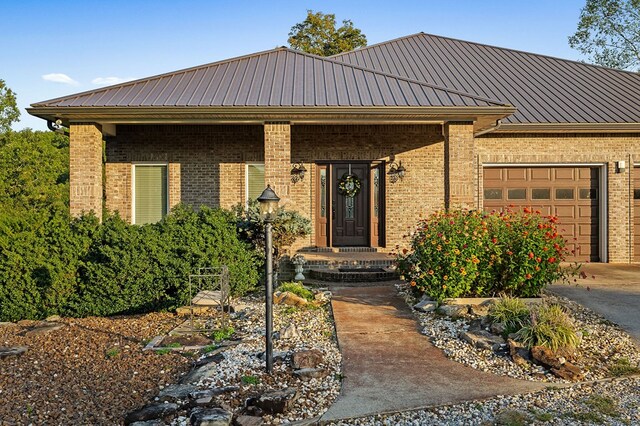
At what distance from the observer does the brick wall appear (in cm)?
A: 1189

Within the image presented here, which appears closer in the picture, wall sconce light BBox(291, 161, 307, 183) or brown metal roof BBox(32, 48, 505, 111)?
brown metal roof BBox(32, 48, 505, 111)

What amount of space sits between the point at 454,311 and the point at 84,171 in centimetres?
728

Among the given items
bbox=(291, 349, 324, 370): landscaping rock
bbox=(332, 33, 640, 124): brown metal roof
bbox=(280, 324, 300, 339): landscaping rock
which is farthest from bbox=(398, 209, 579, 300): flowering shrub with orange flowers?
bbox=(332, 33, 640, 124): brown metal roof

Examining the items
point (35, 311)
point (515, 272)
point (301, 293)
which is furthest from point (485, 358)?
point (35, 311)

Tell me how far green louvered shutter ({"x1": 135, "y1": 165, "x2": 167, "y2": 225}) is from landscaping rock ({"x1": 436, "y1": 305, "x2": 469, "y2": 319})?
7.42 m

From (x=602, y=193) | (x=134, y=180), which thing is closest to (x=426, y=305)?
(x=602, y=193)

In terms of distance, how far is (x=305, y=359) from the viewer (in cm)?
490

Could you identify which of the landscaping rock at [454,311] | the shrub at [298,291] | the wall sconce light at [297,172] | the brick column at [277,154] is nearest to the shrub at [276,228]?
the brick column at [277,154]

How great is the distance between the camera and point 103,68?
48.1ft

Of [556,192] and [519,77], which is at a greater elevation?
[519,77]

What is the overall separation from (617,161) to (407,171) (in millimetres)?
4953

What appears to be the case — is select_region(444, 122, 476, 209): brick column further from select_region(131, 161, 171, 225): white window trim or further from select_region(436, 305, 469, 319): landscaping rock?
select_region(131, 161, 171, 225): white window trim

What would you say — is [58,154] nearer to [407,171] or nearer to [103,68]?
[103,68]

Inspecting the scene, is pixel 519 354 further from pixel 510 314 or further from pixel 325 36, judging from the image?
pixel 325 36
